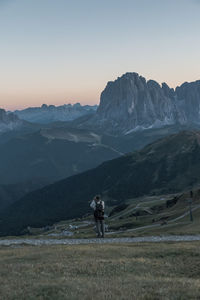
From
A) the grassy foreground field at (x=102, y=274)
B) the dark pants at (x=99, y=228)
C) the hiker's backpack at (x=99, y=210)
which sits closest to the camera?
the grassy foreground field at (x=102, y=274)

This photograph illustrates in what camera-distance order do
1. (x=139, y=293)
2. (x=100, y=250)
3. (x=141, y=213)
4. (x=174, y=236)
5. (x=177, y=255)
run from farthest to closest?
(x=141, y=213) → (x=174, y=236) → (x=100, y=250) → (x=177, y=255) → (x=139, y=293)

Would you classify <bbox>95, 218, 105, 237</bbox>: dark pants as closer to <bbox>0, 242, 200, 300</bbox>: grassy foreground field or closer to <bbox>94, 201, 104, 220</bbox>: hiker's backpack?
<bbox>94, 201, 104, 220</bbox>: hiker's backpack

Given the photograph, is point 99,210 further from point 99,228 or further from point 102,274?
point 102,274

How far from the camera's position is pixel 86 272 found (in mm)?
25469

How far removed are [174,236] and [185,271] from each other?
73.7 ft

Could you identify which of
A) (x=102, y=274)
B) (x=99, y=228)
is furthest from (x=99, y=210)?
(x=102, y=274)

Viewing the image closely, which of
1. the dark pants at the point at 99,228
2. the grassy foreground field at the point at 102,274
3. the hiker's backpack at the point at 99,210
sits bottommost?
the grassy foreground field at the point at 102,274

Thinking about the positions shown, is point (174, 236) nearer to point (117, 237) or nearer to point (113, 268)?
point (117, 237)

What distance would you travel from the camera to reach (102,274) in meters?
24.6

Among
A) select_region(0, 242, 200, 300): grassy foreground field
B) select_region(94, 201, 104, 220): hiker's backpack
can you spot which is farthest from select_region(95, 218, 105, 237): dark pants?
select_region(0, 242, 200, 300): grassy foreground field

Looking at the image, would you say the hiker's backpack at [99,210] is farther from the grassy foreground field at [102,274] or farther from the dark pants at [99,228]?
the grassy foreground field at [102,274]

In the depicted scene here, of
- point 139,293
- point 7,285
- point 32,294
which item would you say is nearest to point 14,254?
A: point 7,285

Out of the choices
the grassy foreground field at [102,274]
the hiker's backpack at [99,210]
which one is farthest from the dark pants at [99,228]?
the grassy foreground field at [102,274]

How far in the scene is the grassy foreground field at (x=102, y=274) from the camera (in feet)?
64.0
